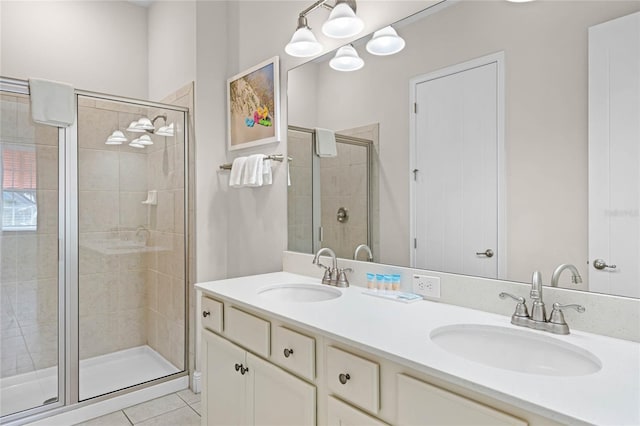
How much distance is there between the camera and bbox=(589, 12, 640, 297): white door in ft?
3.62

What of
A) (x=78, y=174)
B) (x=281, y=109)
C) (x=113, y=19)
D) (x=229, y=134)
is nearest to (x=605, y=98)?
(x=281, y=109)

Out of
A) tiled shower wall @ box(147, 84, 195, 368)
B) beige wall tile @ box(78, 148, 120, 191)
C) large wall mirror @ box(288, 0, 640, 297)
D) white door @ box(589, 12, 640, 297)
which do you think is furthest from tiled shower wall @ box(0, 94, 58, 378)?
white door @ box(589, 12, 640, 297)

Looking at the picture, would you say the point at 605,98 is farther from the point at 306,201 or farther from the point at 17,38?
the point at 17,38

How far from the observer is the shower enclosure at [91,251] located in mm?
2322

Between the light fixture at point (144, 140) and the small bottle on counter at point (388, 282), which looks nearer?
the small bottle on counter at point (388, 282)

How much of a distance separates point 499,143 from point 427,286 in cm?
62

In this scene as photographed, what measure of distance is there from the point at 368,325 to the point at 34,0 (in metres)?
3.36

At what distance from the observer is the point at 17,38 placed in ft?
9.12

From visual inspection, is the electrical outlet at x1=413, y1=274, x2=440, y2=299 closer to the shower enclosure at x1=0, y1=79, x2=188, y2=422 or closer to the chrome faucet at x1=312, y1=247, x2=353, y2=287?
the chrome faucet at x1=312, y1=247, x2=353, y2=287

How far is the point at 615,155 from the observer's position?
114cm

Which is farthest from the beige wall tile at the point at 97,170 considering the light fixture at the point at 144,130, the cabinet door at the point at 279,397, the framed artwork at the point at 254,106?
the cabinet door at the point at 279,397

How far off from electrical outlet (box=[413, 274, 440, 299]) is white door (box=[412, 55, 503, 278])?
54 mm

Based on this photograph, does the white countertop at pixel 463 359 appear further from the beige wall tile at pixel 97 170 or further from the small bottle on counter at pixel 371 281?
the beige wall tile at pixel 97 170

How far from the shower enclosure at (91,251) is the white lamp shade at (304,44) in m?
1.13
